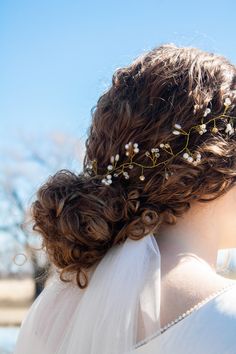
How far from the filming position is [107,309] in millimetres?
1677

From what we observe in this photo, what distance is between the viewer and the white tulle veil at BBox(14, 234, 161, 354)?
1603 millimetres

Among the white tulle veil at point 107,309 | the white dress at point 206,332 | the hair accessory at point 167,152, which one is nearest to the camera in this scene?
the white dress at point 206,332

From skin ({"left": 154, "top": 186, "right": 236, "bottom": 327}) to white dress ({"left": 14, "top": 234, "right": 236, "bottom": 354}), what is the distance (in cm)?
3

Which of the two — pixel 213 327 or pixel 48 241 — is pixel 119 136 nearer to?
pixel 48 241

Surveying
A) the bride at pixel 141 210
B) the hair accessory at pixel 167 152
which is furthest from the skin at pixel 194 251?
the hair accessory at pixel 167 152

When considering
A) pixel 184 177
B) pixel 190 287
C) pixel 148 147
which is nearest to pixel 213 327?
pixel 190 287

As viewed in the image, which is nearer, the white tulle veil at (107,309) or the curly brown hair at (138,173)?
the white tulle veil at (107,309)

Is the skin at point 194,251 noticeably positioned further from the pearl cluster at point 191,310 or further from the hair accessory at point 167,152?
the hair accessory at point 167,152

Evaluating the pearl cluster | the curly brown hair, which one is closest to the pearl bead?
the pearl cluster

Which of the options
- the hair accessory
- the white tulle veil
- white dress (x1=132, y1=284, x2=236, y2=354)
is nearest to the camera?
white dress (x1=132, y1=284, x2=236, y2=354)

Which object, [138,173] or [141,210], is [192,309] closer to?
[141,210]

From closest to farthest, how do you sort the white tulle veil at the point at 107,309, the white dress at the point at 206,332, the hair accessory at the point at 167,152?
the white dress at the point at 206,332, the white tulle veil at the point at 107,309, the hair accessory at the point at 167,152

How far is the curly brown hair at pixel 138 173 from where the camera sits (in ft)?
5.74

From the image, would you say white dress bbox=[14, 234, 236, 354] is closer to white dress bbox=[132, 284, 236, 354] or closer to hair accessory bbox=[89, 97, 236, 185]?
white dress bbox=[132, 284, 236, 354]
